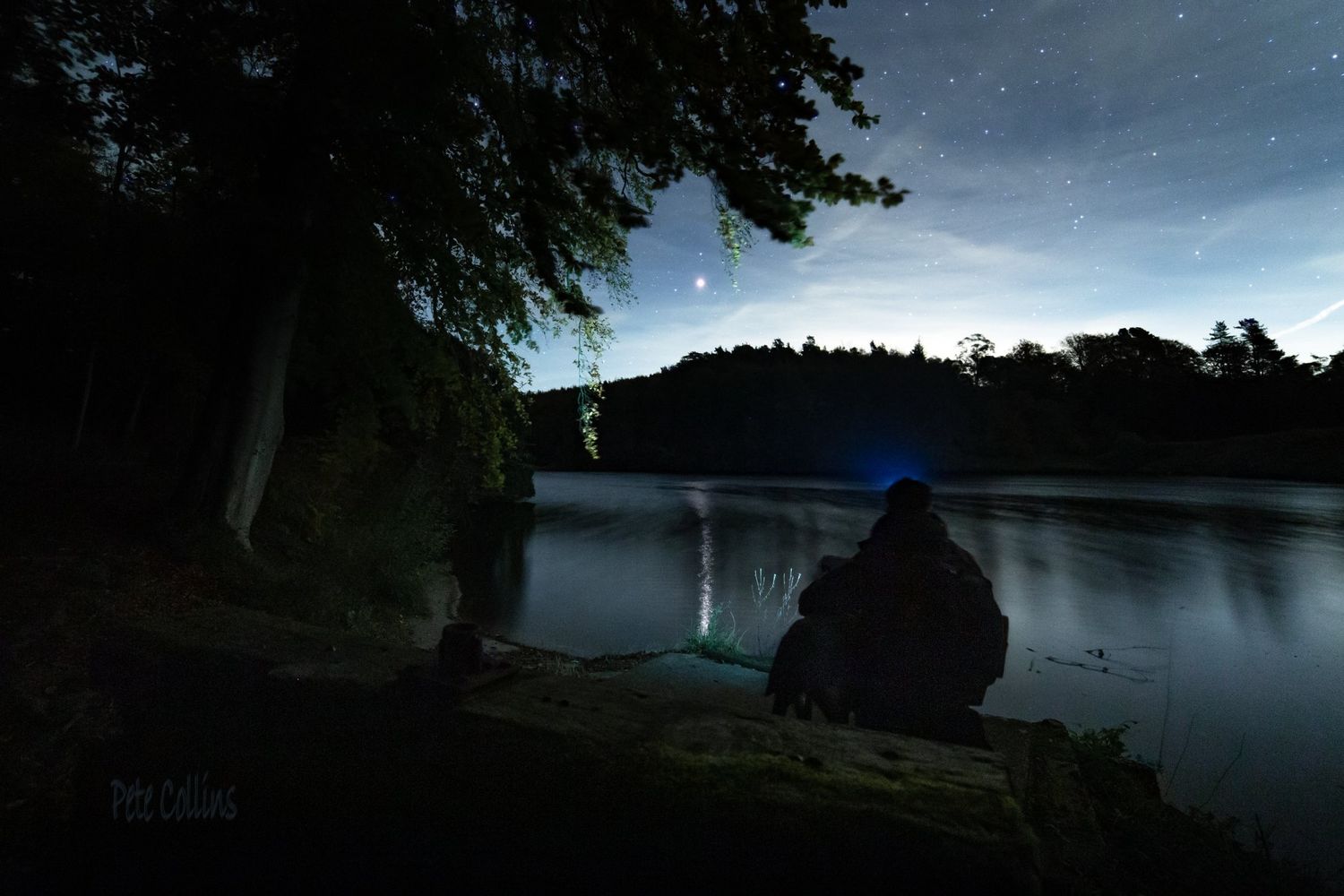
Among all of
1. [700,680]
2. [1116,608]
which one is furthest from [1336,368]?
[700,680]

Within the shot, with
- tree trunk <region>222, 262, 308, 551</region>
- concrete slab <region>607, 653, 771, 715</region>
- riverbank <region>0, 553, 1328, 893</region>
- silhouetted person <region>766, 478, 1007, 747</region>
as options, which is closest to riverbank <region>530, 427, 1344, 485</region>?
concrete slab <region>607, 653, 771, 715</region>

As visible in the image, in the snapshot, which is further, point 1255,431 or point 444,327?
point 1255,431

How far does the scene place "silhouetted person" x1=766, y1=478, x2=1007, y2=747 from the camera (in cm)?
372

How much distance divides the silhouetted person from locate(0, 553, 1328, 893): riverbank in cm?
53

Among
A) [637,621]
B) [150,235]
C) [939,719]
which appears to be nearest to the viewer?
[939,719]

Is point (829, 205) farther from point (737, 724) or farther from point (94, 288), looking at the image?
point (94, 288)

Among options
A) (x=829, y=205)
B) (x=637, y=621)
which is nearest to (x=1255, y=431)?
(x=637, y=621)

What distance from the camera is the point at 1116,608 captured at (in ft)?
53.2

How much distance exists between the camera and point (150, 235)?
10516 millimetres

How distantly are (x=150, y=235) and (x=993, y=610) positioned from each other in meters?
12.9

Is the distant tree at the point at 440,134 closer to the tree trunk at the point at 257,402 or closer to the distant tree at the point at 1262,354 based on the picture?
the tree trunk at the point at 257,402

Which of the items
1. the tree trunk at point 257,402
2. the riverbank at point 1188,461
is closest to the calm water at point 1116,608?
the tree trunk at point 257,402

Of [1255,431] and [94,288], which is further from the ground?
[1255,431]

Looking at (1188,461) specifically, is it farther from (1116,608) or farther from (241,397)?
(241,397)
